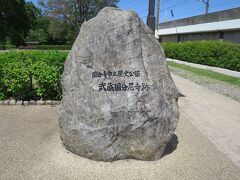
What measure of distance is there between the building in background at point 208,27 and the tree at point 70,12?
11850 mm

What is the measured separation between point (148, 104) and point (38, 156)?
190 cm

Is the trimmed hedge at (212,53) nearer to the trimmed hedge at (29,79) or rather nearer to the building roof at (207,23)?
the building roof at (207,23)

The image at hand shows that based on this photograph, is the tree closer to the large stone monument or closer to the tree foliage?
the tree foliage

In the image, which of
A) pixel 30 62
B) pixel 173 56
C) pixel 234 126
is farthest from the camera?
pixel 173 56

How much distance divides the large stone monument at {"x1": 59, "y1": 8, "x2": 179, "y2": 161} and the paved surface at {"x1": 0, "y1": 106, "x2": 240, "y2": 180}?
232 millimetres

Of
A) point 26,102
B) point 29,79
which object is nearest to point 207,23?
point 29,79

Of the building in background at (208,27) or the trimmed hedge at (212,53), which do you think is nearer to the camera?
the trimmed hedge at (212,53)

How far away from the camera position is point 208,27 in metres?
25.0

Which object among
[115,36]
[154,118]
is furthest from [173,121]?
[115,36]

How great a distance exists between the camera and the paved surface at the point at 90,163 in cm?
386

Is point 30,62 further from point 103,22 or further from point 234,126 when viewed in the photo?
point 234,126

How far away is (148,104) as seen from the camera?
4.01 meters

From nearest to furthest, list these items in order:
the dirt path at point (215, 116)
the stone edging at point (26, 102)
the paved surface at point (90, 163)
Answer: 1. the paved surface at point (90, 163)
2. the dirt path at point (215, 116)
3. the stone edging at point (26, 102)

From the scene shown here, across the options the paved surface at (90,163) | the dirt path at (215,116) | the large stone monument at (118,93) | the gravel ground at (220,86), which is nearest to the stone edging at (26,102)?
the paved surface at (90,163)
